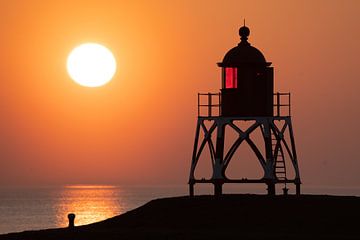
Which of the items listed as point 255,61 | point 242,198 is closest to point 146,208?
point 242,198

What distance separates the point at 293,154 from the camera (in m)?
90.6

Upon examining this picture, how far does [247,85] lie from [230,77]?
4.03 ft

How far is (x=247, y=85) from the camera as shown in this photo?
89312 millimetres

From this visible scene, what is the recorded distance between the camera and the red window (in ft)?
294

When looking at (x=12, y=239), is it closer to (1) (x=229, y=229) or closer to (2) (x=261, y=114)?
(1) (x=229, y=229)

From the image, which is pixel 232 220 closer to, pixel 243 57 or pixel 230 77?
pixel 230 77

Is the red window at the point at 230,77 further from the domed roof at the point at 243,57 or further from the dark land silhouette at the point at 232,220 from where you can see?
the dark land silhouette at the point at 232,220

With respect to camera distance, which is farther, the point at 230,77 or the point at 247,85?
the point at 230,77

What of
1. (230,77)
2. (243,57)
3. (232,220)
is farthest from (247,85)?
(232,220)

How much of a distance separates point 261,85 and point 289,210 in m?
11.6

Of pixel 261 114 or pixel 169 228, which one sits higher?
pixel 261 114

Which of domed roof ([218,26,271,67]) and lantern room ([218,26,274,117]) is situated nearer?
domed roof ([218,26,271,67])

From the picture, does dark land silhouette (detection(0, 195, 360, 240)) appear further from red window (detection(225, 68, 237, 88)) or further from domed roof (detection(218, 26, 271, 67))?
domed roof (detection(218, 26, 271, 67))

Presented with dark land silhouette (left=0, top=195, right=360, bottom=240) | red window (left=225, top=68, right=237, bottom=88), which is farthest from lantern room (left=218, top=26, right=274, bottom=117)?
dark land silhouette (left=0, top=195, right=360, bottom=240)
